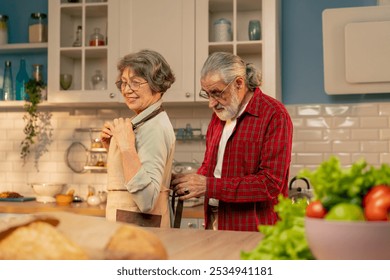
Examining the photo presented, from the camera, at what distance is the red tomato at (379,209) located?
35.0 inches

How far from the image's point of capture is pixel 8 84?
14.6 feet

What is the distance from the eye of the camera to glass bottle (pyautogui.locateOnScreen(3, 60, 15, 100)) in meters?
4.43

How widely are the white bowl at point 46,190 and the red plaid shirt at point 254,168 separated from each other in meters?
2.15

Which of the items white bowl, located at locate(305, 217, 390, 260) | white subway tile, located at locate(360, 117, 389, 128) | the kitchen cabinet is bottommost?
white bowl, located at locate(305, 217, 390, 260)

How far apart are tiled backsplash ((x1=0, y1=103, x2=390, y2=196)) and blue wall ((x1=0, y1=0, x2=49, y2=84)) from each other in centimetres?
A: 40

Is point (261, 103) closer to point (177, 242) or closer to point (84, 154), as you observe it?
point (177, 242)

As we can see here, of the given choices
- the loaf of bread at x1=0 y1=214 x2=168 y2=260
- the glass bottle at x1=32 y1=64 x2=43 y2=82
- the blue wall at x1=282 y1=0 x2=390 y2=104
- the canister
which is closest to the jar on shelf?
the glass bottle at x1=32 y1=64 x2=43 y2=82

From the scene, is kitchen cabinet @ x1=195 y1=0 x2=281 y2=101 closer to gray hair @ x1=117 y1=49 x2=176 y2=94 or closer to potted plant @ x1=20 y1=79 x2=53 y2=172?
potted plant @ x1=20 y1=79 x2=53 y2=172

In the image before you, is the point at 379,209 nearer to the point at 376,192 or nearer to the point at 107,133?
the point at 376,192

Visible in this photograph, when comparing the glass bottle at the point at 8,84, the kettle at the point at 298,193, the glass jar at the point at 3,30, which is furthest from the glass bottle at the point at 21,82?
the kettle at the point at 298,193

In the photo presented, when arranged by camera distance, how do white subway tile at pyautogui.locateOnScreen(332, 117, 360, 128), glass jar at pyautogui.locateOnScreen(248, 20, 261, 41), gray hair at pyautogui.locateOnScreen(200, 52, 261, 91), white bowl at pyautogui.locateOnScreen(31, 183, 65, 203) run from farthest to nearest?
white bowl at pyautogui.locateOnScreen(31, 183, 65, 203) < white subway tile at pyautogui.locateOnScreen(332, 117, 360, 128) < glass jar at pyautogui.locateOnScreen(248, 20, 261, 41) < gray hair at pyautogui.locateOnScreen(200, 52, 261, 91)

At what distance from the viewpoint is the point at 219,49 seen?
3.97 m

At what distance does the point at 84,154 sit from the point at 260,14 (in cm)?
167
